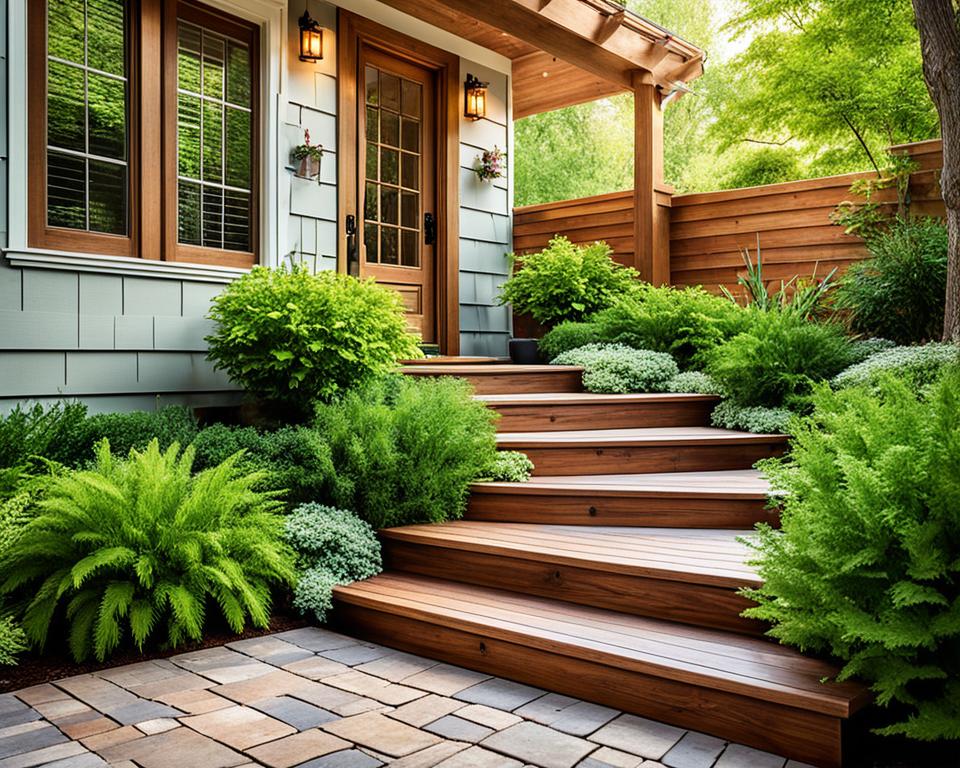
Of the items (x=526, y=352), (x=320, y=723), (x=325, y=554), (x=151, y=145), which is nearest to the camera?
(x=320, y=723)

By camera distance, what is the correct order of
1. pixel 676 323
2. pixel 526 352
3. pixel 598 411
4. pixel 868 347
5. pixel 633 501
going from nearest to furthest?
pixel 633 501, pixel 598 411, pixel 868 347, pixel 676 323, pixel 526 352

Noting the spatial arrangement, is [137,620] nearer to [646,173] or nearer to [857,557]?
[857,557]

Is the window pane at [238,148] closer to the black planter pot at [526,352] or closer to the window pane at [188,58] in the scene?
the window pane at [188,58]

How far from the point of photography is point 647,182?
6.30m

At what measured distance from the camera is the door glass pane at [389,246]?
5.93m

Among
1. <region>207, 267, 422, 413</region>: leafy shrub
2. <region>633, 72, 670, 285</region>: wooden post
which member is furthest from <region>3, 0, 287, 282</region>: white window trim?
<region>633, 72, 670, 285</region>: wooden post

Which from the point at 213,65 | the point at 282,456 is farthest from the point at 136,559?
the point at 213,65

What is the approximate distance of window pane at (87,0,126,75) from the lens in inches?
167

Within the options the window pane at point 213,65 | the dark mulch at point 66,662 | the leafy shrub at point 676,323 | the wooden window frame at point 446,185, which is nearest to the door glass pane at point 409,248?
the wooden window frame at point 446,185

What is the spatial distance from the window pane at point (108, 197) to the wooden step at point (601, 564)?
2.37m

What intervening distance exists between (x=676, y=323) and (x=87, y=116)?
3774 mm

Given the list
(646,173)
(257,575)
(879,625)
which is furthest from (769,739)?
(646,173)

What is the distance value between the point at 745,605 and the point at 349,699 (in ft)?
4.09

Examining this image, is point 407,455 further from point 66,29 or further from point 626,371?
point 66,29
